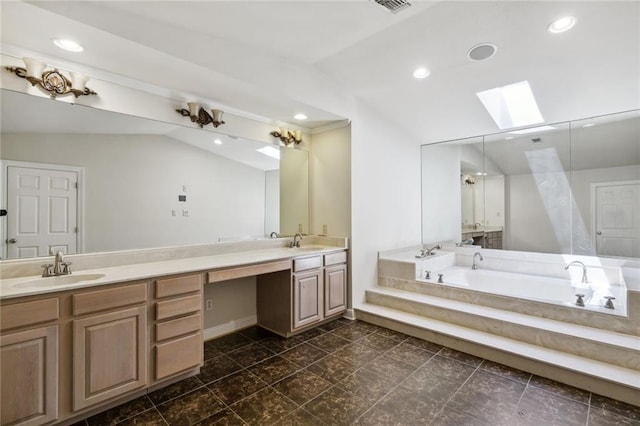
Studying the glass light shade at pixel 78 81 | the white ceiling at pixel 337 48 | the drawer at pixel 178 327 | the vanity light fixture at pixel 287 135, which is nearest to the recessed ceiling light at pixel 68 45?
the white ceiling at pixel 337 48

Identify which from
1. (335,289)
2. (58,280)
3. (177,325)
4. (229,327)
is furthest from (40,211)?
(335,289)

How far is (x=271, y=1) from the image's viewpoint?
6.94 feet

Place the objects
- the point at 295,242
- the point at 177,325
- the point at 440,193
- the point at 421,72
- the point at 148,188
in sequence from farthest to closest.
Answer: the point at 440,193 → the point at 295,242 → the point at 421,72 → the point at 148,188 → the point at 177,325

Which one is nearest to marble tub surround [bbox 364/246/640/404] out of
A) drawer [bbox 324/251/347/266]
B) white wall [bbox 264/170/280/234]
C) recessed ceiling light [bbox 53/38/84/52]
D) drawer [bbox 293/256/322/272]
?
drawer [bbox 324/251/347/266]

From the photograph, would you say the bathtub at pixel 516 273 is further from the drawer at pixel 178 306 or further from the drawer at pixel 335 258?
the drawer at pixel 178 306

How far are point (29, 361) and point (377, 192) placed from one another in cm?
360

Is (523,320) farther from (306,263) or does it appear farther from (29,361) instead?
(29,361)

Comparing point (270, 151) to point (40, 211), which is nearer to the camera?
point (40, 211)

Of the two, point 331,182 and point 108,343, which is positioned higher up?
point 331,182

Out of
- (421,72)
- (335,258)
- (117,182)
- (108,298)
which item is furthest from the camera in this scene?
(335,258)

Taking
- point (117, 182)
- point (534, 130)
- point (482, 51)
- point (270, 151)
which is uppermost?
point (482, 51)

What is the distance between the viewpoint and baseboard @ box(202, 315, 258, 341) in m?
3.08

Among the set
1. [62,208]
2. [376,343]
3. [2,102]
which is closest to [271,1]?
[2,102]

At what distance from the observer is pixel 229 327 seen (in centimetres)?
325
